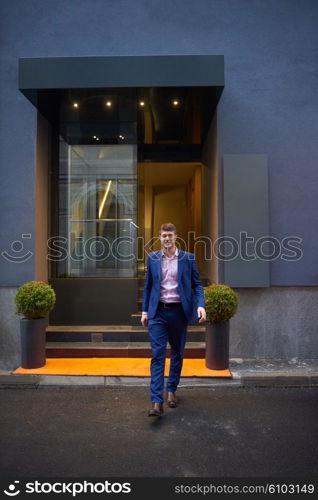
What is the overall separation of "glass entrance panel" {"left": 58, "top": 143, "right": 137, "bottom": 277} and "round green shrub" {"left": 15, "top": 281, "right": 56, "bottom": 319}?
5.79 ft

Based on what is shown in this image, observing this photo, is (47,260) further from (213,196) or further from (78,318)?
(213,196)

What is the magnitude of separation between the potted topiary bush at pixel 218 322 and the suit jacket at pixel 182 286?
1.14 m

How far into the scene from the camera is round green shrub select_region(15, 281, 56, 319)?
232 inches

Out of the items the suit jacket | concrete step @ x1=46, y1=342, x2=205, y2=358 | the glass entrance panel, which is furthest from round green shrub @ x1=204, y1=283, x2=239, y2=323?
the glass entrance panel

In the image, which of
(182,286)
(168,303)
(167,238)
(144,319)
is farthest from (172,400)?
(167,238)

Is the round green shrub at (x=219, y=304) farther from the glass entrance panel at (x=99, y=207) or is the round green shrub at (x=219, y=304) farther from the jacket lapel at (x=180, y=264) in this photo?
the glass entrance panel at (x=99, y=207)

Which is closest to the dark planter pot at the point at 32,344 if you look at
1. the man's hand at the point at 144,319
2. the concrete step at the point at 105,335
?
the concrete step at the point at 105,335

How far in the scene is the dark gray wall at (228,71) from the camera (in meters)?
6.71

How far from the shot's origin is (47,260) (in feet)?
24.7

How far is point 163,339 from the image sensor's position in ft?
14.6

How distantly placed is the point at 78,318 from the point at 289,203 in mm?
4440

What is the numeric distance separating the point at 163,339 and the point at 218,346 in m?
1.71

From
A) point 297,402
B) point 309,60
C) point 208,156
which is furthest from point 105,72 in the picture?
point 297,402

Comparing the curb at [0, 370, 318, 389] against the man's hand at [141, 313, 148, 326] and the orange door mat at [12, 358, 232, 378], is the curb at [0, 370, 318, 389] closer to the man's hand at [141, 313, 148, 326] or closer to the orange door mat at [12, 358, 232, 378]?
the orange door mat at [12, 358, 232, 378]
